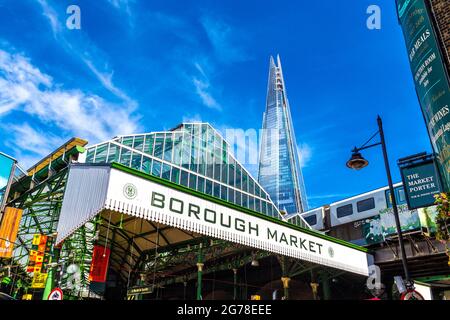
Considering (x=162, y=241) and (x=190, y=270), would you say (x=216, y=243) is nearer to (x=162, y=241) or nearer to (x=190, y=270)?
(x=162, y=241)

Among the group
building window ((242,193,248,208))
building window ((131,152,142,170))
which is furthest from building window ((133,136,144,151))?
building window ((242,193,248,208))

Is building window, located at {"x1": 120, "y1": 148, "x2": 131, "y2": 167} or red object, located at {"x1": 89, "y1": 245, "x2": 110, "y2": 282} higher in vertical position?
building window, located at {"x1": 120, "y1": 148, "x2": 131, "y2": 167}

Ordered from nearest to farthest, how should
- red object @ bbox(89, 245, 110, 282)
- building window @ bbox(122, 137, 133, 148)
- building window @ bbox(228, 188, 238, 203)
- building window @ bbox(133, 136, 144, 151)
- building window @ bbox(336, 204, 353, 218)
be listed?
red object @ bbox(89, 245, 110, 282), building window @ bbox(122, 137, 133, 148), building window @ bbox(133, 136, 144, 151), building window @ bbox(228, 188, 238, 203), building window @ bbox(336, 204, 353, 218)

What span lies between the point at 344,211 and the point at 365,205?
10.4 feet

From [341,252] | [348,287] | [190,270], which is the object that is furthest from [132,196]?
[348,287]

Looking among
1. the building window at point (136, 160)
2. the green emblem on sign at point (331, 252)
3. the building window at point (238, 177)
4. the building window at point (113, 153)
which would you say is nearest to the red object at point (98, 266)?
the building window at point (113, 153)

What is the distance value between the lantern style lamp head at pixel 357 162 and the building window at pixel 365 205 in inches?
992

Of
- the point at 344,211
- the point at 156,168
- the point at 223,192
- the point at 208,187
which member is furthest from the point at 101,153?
the point at 344,211

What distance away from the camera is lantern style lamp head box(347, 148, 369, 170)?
1462 cm

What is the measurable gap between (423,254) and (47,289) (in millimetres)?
23551

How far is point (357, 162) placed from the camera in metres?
14.6

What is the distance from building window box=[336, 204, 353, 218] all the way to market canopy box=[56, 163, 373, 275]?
65.0ft

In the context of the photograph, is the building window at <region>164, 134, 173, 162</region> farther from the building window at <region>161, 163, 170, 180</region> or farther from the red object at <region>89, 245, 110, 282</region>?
the red object at <region>89, 245, 110, 282</region>
